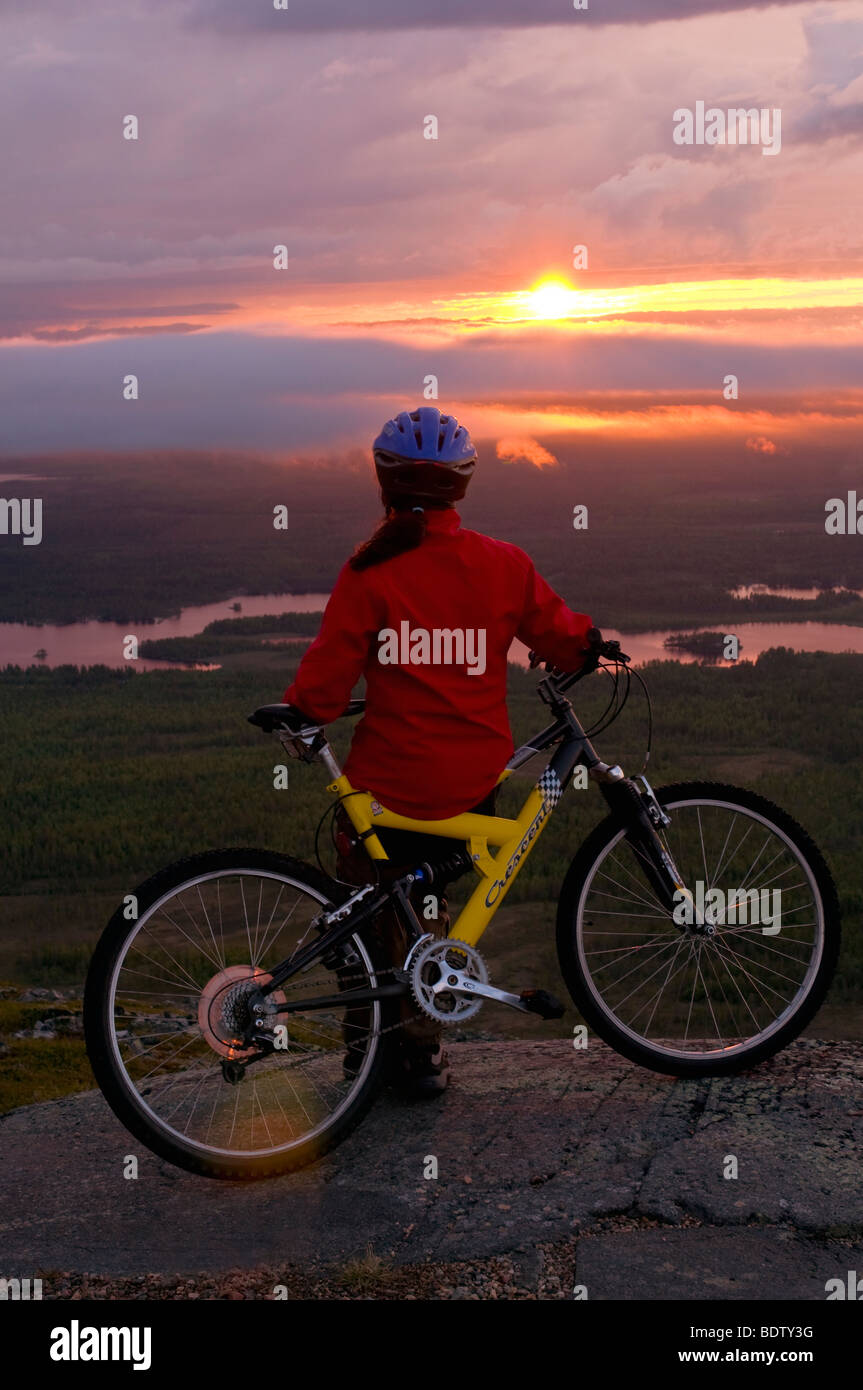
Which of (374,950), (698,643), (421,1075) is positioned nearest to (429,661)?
(374,950)

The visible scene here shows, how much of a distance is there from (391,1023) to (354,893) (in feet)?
1.68

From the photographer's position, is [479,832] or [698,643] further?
[698,643]

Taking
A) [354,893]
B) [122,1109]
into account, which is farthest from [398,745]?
[122,1109]

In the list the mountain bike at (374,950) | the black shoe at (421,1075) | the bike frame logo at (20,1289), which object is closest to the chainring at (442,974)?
the mountain bike at (374,950)

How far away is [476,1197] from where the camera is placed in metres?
4.38

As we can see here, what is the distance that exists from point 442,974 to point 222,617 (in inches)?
5986

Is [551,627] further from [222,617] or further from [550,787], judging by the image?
[222,617]

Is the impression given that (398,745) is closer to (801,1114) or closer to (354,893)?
(354,893)

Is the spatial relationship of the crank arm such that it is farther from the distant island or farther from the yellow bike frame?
the distant island

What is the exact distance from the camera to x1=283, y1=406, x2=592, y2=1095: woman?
4.46 m

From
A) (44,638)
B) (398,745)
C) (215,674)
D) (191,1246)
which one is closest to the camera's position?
(191,1246)

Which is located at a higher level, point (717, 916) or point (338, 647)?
point (338, 647)

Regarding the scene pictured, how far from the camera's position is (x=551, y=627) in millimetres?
4777

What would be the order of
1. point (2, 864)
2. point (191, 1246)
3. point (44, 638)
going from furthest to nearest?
point (44, 638), point (2, 864), point (191, 1246)
